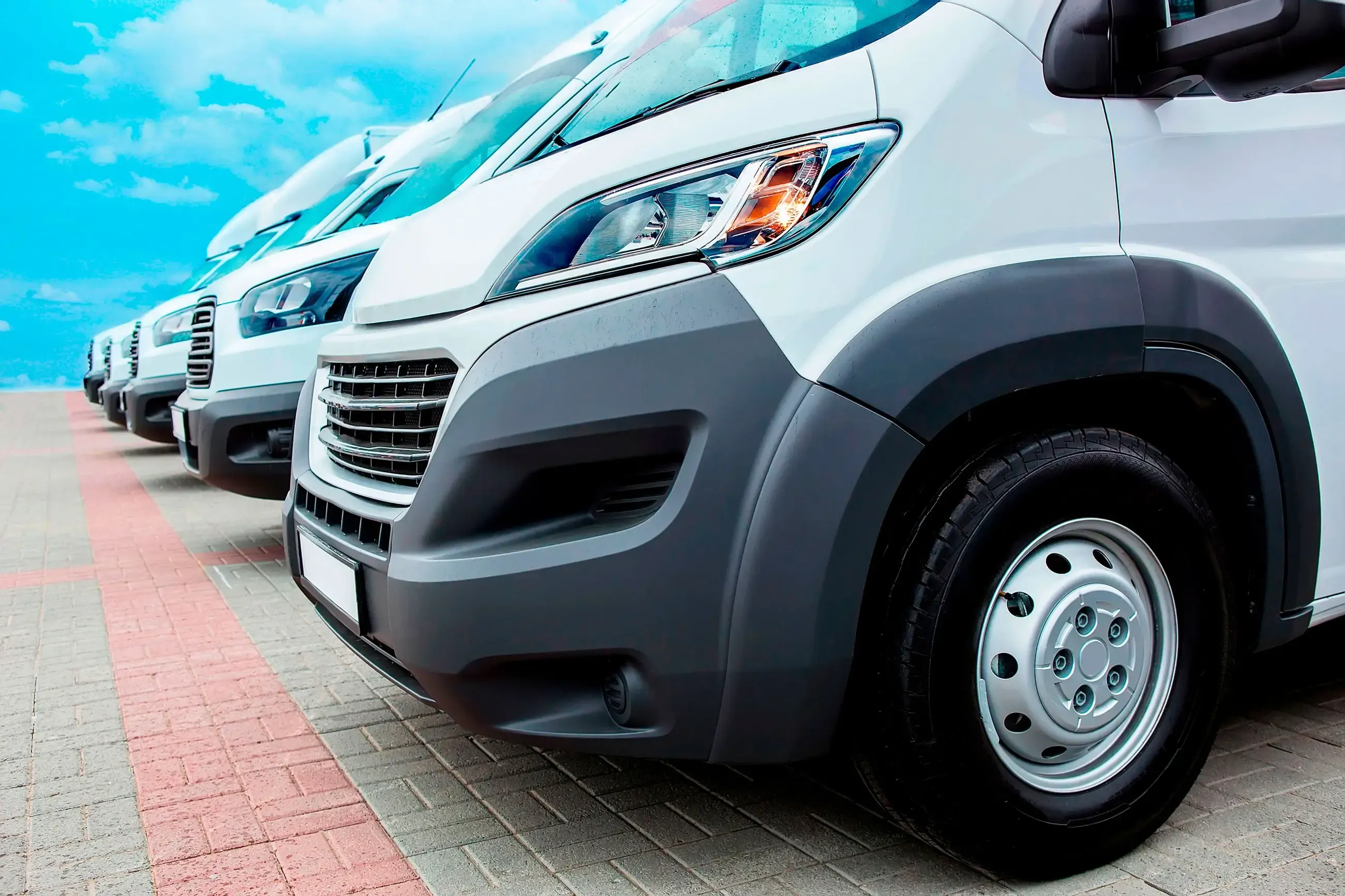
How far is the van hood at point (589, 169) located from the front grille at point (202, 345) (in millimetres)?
3400

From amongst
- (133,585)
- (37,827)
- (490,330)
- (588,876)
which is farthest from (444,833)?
(133,585)

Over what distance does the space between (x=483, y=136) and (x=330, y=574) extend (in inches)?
110

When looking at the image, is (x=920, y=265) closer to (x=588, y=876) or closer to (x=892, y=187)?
(x=892, y=187)

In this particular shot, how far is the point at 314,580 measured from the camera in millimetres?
2398

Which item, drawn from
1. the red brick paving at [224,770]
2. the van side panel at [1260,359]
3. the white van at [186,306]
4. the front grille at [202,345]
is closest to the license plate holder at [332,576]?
the red brick paving at [224,770]

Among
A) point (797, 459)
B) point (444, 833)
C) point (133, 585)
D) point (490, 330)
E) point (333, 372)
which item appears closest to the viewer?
point (797, 459)

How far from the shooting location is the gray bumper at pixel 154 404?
8109mm

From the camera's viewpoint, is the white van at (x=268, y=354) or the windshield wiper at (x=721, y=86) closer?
the windshield wiper at (x=721, y=86)

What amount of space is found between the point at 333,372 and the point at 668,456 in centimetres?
104

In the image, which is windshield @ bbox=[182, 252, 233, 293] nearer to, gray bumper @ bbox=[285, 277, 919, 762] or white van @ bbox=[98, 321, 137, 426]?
white van @ bbox=[98, 321, 137, 426]

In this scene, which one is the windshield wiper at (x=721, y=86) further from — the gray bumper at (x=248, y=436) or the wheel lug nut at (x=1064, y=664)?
the gray bumper at (x=248, y=436)

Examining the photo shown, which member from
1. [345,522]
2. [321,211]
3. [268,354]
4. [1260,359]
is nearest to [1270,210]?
[1260,359]

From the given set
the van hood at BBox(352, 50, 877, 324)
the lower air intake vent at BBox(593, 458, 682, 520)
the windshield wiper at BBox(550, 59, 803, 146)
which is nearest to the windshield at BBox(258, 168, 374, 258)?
the van hood at BBox(352, 50, 877, 324)

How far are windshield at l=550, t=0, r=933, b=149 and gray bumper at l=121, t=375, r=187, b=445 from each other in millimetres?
6413
